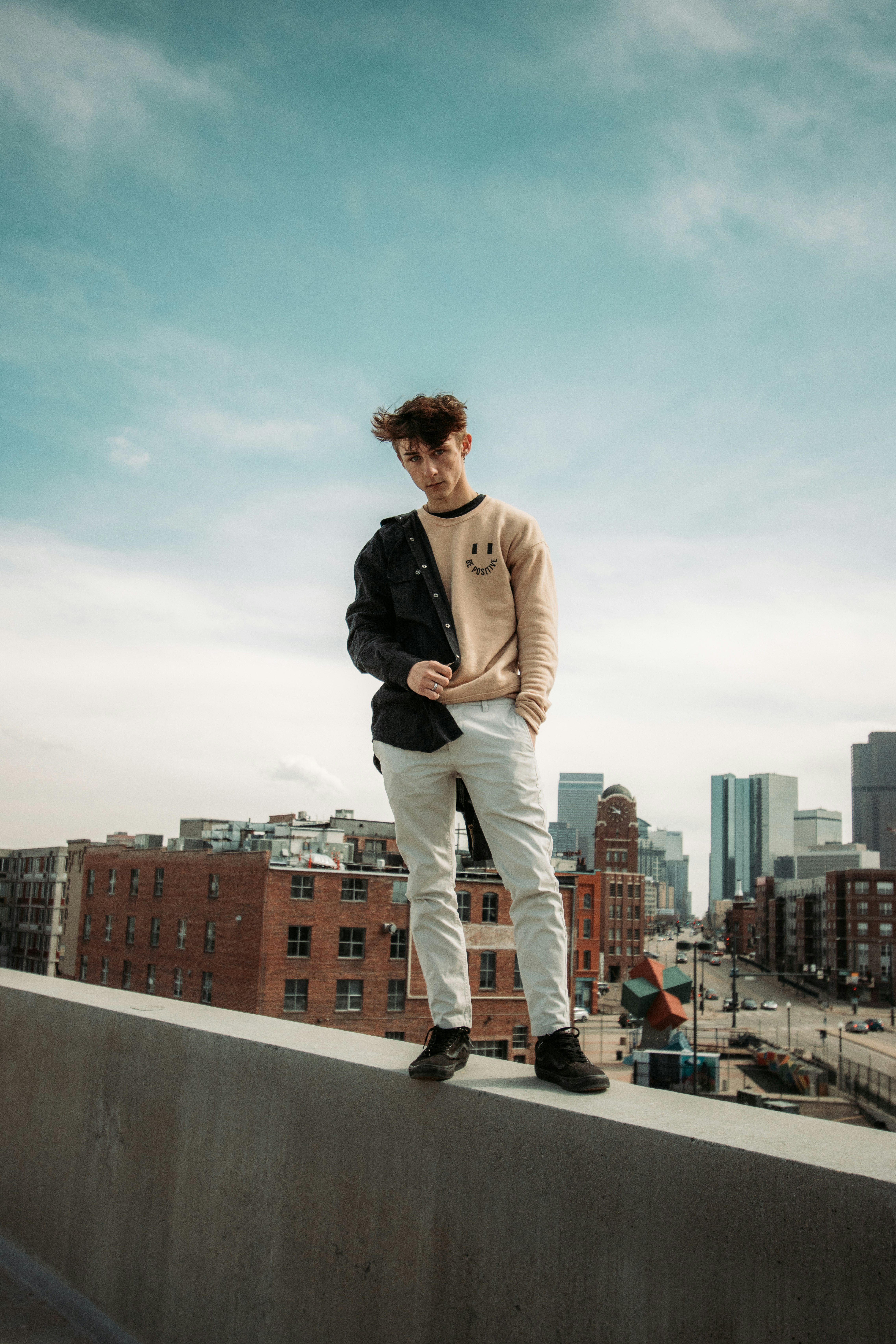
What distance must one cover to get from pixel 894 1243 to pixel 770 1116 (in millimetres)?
393

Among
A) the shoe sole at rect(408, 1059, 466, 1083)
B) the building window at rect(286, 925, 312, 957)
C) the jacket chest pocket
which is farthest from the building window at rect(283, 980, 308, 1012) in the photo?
the shoe sole at rect(408, 1059, 466, 1083)

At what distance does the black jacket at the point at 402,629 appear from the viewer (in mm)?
2340

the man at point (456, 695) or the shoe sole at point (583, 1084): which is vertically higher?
the man at point (456, 695)

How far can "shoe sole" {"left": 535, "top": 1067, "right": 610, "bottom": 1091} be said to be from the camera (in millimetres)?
1854

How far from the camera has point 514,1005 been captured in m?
35.5

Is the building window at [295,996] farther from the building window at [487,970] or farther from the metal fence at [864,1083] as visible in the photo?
the metal fence at [864,1083]

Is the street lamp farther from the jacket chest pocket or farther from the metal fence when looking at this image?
the jacket chest pocket

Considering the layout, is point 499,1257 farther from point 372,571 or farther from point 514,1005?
point 514,1005

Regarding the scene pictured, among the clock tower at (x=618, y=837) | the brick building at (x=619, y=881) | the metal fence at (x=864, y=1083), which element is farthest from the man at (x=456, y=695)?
the clock tower at (x=618, y=837)

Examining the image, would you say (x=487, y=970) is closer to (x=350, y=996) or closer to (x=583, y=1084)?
(x=350, y=996)

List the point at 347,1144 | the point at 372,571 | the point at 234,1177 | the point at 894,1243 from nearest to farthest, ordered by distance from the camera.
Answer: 1. the point at 894,1243
2. the point at 347,1144
3. the point at 234,1177
4. the point at 372,571

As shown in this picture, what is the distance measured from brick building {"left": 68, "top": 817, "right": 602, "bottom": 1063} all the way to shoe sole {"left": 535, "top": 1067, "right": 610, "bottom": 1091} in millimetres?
30724

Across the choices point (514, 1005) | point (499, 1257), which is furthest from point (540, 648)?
point (514, 1005)

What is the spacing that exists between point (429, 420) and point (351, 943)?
1347 inches
